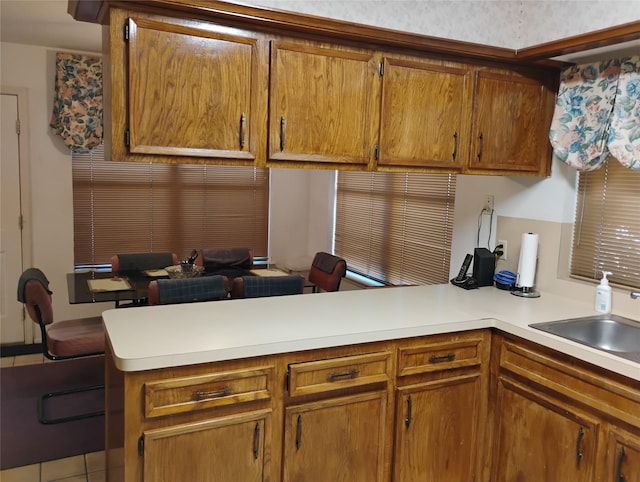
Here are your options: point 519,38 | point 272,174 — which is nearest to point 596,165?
point 519,38

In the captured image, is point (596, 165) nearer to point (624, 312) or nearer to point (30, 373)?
point (624, 312)

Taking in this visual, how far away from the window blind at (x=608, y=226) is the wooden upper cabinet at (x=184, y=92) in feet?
5.42

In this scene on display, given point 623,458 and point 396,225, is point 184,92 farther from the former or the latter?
point 396,225

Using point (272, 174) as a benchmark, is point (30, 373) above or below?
below

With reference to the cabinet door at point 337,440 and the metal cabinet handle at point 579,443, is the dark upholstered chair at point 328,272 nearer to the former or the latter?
the cabinet door at point 337,440

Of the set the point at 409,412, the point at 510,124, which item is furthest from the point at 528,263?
the point at 409,412

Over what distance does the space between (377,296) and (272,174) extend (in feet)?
9.57

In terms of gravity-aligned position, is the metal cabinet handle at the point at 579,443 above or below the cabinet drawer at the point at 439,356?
below

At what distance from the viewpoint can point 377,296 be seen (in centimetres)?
261

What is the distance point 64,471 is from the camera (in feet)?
8.80

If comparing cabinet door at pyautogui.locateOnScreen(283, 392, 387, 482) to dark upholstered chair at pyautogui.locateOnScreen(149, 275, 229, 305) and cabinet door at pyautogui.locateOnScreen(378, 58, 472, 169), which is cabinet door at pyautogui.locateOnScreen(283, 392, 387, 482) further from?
dark upholstered chair at pyautogui.locateOnScreen(149, 275, 229, 305)

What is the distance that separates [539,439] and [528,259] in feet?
3.00

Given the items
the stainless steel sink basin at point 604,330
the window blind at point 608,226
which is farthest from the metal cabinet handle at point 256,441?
the window blind at point 608,226

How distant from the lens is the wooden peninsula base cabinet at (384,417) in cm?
174
